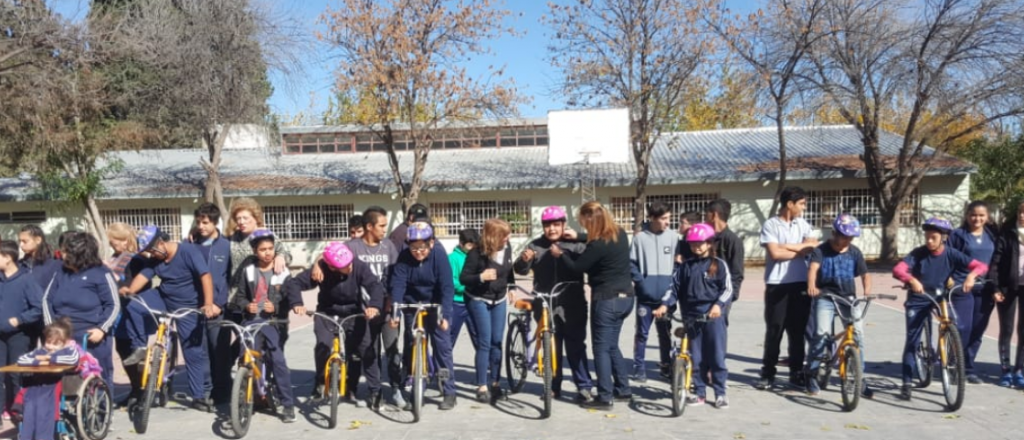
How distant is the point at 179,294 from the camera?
6.96m

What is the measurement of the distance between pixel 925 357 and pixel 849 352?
1.17 metres

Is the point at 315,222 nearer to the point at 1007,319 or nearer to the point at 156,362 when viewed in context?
the point at 156,362

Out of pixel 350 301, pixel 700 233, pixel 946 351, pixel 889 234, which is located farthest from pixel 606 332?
pixel 889 234

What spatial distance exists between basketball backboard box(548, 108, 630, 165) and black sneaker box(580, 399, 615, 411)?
52.6ft

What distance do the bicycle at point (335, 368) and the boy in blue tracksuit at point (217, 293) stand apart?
92cm

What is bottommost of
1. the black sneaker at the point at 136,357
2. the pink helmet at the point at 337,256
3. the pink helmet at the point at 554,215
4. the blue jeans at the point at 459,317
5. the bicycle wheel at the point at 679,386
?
the bicycle wheel at the point at 679,386

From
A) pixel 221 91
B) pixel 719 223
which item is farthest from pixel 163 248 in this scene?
pixel 221 91

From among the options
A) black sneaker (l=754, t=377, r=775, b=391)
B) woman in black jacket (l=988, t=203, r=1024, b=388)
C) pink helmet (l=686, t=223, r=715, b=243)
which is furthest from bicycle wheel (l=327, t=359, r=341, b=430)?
woman in black jacket (l=988, t=203, r=1024, b=388)

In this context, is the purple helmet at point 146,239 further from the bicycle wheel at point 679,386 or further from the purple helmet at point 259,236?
the bicycle wheel at point 679,386

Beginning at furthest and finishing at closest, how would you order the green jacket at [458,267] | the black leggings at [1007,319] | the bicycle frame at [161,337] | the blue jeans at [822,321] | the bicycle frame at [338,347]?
the black leggings at [1007,319]
the green jacket at [458,267]
the blue jeans at [822,321]
the bicycle frame at [338,347]
the bicycle frame at [161,337]

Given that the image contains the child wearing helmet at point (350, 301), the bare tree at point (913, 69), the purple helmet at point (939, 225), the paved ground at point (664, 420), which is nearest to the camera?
the paved ground at point (664, 420)

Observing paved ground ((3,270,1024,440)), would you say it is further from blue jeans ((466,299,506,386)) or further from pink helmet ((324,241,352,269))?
pink helmet ((324,241,352,269))

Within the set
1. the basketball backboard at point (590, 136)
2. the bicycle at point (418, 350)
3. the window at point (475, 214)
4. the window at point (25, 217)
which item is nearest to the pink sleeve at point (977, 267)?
the bicycle at point (418, 350)

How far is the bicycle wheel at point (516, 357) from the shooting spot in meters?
7.58
